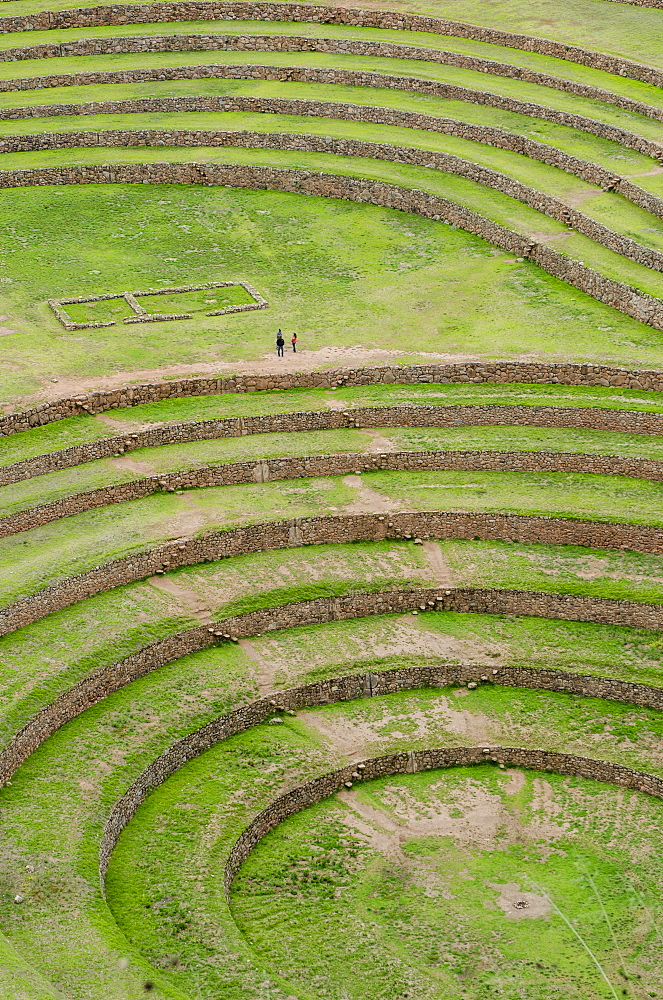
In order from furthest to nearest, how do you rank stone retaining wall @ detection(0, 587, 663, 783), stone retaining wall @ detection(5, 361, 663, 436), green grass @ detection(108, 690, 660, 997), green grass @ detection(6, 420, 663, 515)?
1. stone retaining wall @ detection(5, 361, 663, 436)
2. green grass @ detection(6, 420, 663, 515)
3. stone retaining wall @ detection(0, 587, 663, 783)
4. green grass @ detection(108, 690, 660, 997)

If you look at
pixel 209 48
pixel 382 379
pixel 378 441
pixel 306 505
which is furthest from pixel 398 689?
pixel 209 48

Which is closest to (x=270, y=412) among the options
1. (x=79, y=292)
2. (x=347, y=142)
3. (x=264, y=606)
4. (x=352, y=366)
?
(x=352, y=366)

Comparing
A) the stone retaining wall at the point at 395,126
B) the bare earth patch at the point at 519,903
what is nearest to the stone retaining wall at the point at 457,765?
the bare earth patch at the point at 519,903

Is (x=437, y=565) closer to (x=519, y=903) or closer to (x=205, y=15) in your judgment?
(x=519, y=903)

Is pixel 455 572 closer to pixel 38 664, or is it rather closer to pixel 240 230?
pixel 38 664

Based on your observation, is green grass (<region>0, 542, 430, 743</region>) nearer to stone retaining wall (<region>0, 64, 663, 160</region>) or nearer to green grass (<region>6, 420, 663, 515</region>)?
green grass (<region>6, 420, 663, 515</region>)

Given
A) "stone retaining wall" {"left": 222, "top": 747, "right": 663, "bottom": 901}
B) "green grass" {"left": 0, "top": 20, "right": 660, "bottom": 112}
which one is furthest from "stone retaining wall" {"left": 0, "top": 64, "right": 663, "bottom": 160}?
"stone retaining wall" {"left": 222, "top": 747, "right": 663, "bottom": 901}
